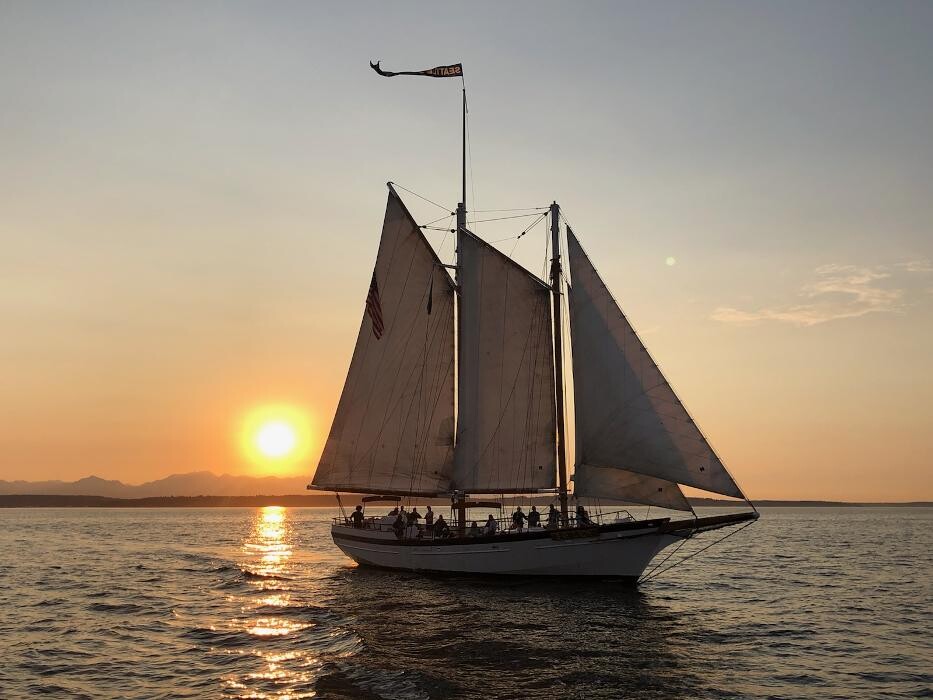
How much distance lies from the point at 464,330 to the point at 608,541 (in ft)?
50.0

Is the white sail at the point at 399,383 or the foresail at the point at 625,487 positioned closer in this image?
the foresail at the point at 625,487

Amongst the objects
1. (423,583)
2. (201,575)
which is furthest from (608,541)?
(201,575)

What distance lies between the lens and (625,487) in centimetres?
3681

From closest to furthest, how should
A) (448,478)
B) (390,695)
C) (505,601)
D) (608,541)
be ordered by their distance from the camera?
(390,695)
(505,601)
(608,541)
(448,478)

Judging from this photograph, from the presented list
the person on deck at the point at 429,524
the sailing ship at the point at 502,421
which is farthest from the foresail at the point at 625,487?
the person on deck at the point at 429,524

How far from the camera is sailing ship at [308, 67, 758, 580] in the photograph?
118 ft

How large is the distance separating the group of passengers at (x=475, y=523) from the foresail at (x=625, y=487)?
4.30ft

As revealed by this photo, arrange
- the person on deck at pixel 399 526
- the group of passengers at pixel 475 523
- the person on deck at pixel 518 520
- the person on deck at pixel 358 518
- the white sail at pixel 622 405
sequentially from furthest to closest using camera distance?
1. the person on deck at pixel 358 518
2. the person on deck at pixel 399 526
3. the person on deck at pixel 518 520
4. the group of passengers at pixel 475 523
5. the white sail at pixel 622 405

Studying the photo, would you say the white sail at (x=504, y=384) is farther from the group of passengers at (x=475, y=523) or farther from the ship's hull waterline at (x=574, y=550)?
Answer: the ship's hull waterline at (x=574, y=550)

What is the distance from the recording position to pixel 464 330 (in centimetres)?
4544

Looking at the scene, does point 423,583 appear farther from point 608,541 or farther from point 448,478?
point 608,541

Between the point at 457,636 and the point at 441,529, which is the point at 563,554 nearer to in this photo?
the point at 441,529

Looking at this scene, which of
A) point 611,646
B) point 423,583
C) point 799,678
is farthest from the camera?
point 423,583

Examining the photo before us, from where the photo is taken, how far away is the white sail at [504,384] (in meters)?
42.2
